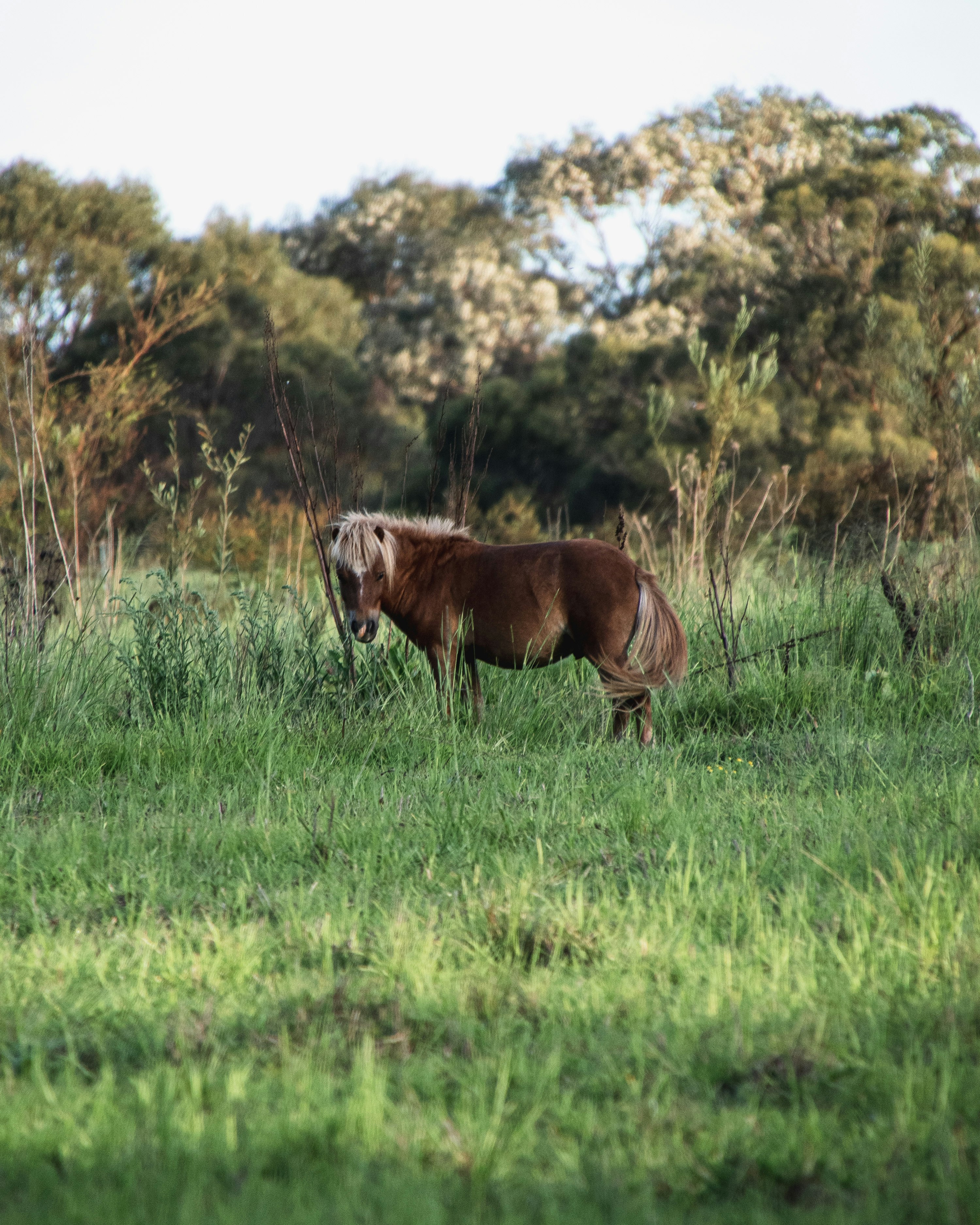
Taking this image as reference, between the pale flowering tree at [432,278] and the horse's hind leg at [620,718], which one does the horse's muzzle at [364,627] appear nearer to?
the horse's hind leg at [620,718]

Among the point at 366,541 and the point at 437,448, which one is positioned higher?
the point at 437,448

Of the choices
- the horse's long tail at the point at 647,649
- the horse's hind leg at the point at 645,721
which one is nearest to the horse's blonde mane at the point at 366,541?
the horse's long tail at the point at 647,649

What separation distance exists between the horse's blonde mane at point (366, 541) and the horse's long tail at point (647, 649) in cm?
128

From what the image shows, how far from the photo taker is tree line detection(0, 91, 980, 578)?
1363cm

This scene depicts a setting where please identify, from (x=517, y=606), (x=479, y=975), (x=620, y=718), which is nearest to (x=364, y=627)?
(x=517, y=606)

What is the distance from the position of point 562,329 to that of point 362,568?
32.7 metres

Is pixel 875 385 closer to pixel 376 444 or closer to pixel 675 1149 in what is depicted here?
pixel 376 444

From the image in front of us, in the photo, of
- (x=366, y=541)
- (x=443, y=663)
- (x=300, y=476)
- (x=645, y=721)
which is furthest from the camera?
(x=300, y=476)

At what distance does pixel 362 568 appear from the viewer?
18.4 feet

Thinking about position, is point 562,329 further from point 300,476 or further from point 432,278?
point 300,476

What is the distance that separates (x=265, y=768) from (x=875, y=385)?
1848cm

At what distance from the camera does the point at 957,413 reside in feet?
28.8

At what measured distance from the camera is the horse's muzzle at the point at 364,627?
568 cm

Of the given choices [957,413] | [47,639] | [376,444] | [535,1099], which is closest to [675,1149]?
[535,1099]
